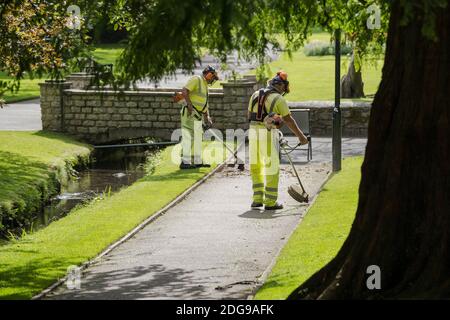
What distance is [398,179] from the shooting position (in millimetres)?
9883

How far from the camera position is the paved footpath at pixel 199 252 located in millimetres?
12047

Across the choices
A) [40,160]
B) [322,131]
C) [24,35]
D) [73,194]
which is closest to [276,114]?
[24,35]

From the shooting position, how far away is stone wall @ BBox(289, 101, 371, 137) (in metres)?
26.8

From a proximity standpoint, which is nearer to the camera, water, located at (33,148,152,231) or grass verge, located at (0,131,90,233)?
grass verge, located at (0,131,90,233)

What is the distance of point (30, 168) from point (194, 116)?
3779 mm

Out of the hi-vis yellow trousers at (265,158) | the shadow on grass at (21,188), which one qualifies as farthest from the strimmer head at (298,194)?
the shadow on grass at (21,188)

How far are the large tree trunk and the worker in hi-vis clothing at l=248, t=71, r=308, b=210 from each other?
6496 mm

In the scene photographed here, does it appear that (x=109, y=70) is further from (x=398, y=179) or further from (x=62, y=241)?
(x=62, y=241)

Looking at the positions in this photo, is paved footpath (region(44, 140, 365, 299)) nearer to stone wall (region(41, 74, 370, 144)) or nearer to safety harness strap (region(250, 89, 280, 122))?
safety harness strap (region(250, 89, 280, 122))

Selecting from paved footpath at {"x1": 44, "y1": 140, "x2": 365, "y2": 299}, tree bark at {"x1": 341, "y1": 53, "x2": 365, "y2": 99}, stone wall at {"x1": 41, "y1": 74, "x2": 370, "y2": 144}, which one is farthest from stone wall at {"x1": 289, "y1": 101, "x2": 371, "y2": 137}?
tree bark at {"x1": 341, "y1": 53, "x2": 365, "y2": 99}

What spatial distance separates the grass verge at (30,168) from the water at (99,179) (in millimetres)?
245

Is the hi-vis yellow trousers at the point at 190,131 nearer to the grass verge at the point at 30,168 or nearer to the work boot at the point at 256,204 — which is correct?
the grass verge at the point at 30,168
